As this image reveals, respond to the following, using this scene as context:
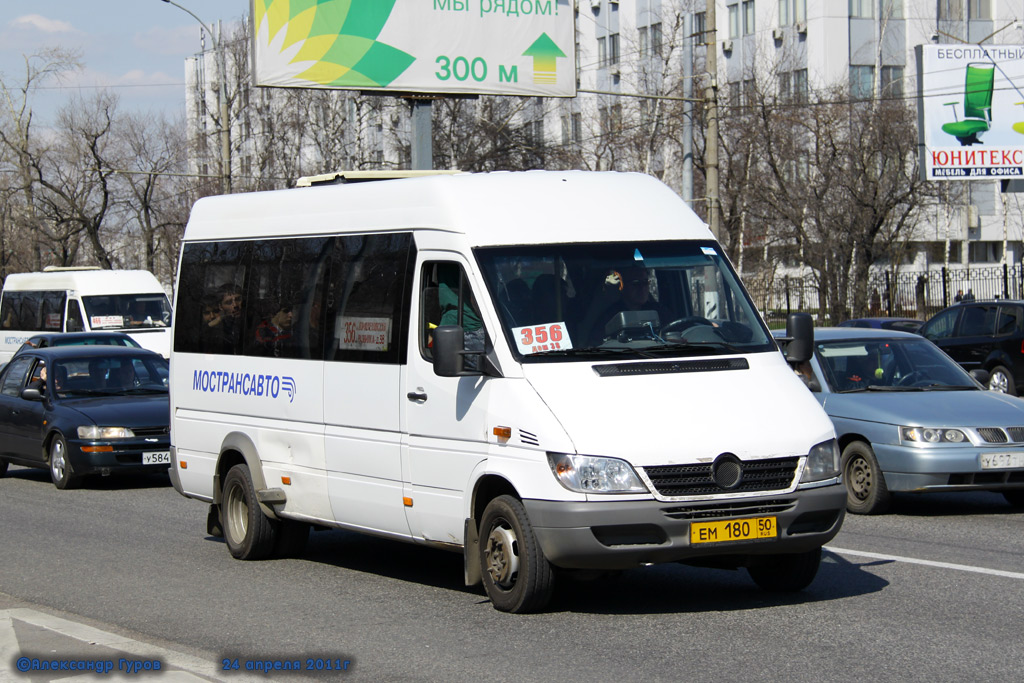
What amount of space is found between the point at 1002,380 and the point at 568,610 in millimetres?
17832

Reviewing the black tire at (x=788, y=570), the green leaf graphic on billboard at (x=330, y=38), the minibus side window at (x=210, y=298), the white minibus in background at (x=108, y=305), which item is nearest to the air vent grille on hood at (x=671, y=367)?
the black tire at (x=788, y=570)

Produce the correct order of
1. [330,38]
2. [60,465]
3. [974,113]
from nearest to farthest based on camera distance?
1. [60,465]
2. [330,38]
3. [974,113]

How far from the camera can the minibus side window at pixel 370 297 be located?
890cm

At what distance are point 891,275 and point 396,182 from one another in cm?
3468

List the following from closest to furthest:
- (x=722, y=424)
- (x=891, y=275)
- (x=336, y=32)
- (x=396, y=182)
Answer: (x=722, y=424) < (x=396, y=182) < (x=336, y=32) < (x=891, y=275)

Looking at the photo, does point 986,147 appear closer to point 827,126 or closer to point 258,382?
point 827,126

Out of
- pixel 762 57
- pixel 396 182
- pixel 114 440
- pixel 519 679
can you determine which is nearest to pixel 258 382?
pixel 396 182

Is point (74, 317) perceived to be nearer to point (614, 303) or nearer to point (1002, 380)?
point (1002, 380)

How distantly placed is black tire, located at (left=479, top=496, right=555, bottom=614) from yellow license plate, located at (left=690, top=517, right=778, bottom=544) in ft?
2.74

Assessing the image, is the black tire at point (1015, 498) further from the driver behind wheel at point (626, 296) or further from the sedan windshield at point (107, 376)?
the sedan windshield at point (107, 376)

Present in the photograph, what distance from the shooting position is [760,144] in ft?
151

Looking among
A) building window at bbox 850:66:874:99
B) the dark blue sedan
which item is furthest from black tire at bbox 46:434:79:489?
building window at bbox 850:66:874:99

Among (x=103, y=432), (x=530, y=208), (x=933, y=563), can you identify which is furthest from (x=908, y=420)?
(x=103, y=432)

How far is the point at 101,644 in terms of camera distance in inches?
275
